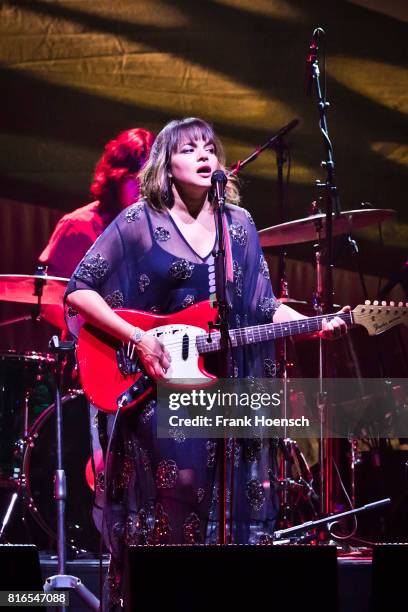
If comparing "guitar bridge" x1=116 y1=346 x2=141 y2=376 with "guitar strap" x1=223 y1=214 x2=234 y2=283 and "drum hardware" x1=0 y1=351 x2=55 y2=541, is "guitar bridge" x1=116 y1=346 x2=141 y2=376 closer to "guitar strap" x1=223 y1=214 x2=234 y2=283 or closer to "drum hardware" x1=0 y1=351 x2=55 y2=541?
"guitar strap" x1=223 y1=214 x2=234 y2=283

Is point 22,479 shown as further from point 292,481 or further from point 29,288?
point 292,481

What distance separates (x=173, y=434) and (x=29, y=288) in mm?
1868

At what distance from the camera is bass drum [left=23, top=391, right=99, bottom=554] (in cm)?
520

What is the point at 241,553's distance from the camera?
2.63 meters

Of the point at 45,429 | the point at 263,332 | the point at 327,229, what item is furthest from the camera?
the point at 45,429

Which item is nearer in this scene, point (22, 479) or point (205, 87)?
point (22, 479)

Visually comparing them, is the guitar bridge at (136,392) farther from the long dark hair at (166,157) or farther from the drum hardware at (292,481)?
the drum hardware at (292,481)

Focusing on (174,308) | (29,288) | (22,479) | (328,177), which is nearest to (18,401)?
(22,479)

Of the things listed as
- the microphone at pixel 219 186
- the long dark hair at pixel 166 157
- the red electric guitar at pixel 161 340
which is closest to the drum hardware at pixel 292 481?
the red electric guitar at pixel 161 340

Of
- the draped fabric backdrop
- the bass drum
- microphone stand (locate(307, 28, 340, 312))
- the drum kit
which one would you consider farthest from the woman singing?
the draped fabric backdrop

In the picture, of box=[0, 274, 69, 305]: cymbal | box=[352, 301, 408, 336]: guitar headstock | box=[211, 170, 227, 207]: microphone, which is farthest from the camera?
box=[0, 274, 69, 305]: cymbal

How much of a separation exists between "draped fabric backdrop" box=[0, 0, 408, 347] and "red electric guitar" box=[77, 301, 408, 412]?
235 cm

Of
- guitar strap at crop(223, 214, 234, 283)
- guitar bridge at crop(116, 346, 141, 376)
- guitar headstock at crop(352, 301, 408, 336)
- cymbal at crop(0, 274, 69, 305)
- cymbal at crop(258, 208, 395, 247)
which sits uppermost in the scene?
cymbal at crop(258, 208, 395, 247)

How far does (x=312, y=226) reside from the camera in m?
5.18
